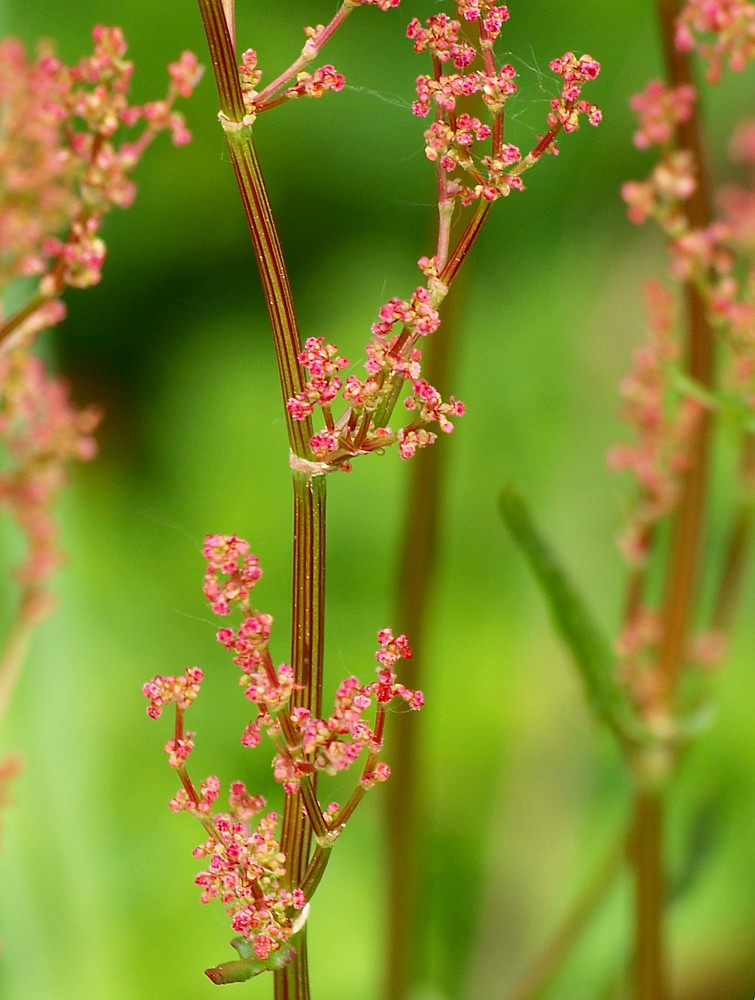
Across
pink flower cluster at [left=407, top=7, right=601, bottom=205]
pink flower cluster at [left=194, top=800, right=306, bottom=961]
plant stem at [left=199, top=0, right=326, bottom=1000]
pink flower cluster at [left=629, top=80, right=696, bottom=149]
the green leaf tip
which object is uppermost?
pink flower cluster at [left=629, top=80, right=696, bottom=149]

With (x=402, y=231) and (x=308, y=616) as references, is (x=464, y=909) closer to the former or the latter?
(x=402, y=231)

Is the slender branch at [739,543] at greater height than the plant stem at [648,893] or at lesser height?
greater

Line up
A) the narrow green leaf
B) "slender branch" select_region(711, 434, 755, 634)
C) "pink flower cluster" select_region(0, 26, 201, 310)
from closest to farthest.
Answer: "pink flower cluster" select_region(0, 26, 201, 310)
the narrow green leaf
"slender branch" select_region(711, 434, 755, 634)

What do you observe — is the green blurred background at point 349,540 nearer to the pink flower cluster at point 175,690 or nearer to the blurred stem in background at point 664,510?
the blurred stem in background at point 664,510

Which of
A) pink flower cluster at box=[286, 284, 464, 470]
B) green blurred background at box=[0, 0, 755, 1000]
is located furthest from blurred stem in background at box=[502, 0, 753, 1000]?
green blurred background at box=[0, 0, 755, 1000]

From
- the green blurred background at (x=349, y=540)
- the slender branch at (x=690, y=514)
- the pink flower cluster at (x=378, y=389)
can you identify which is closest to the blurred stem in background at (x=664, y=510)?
the slender branch at (x=690, y=514)

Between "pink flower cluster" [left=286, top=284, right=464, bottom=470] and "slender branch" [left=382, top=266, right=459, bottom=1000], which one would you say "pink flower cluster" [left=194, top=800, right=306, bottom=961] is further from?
"slender branch" [left=382, top=266, right=459, bottom=1000]
